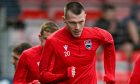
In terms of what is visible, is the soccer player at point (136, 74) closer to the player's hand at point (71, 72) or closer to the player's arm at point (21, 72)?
the player's hand at point (71, 72)

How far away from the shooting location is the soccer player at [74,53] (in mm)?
6836

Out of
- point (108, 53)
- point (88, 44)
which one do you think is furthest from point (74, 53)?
point (108, 53)

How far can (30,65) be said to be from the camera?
784cm

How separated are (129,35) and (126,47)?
432mm

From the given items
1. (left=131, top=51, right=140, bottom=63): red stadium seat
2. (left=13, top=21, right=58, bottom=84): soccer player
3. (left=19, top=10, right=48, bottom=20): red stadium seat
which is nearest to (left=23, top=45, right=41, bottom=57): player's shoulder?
(left=13, top=21, right=58, bottom=84): soccer player

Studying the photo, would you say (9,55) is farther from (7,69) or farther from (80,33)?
(80,33)

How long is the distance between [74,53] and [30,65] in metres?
1.02

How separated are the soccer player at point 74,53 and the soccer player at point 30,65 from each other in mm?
830

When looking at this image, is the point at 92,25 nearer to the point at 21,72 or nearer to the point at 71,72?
the point at 21,72

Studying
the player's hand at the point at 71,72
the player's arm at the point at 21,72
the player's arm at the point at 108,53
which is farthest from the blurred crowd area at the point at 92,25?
the player's hand at the point at 71,72

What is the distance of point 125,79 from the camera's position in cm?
1198

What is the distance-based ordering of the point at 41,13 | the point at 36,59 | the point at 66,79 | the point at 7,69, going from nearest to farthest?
the point at 66,79, the point at 36,59, the point at 7,69, the point at 41,13

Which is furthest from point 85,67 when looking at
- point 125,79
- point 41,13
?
point 41,13

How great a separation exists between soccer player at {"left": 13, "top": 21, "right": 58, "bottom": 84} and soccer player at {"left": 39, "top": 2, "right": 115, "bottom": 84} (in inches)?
32.7
